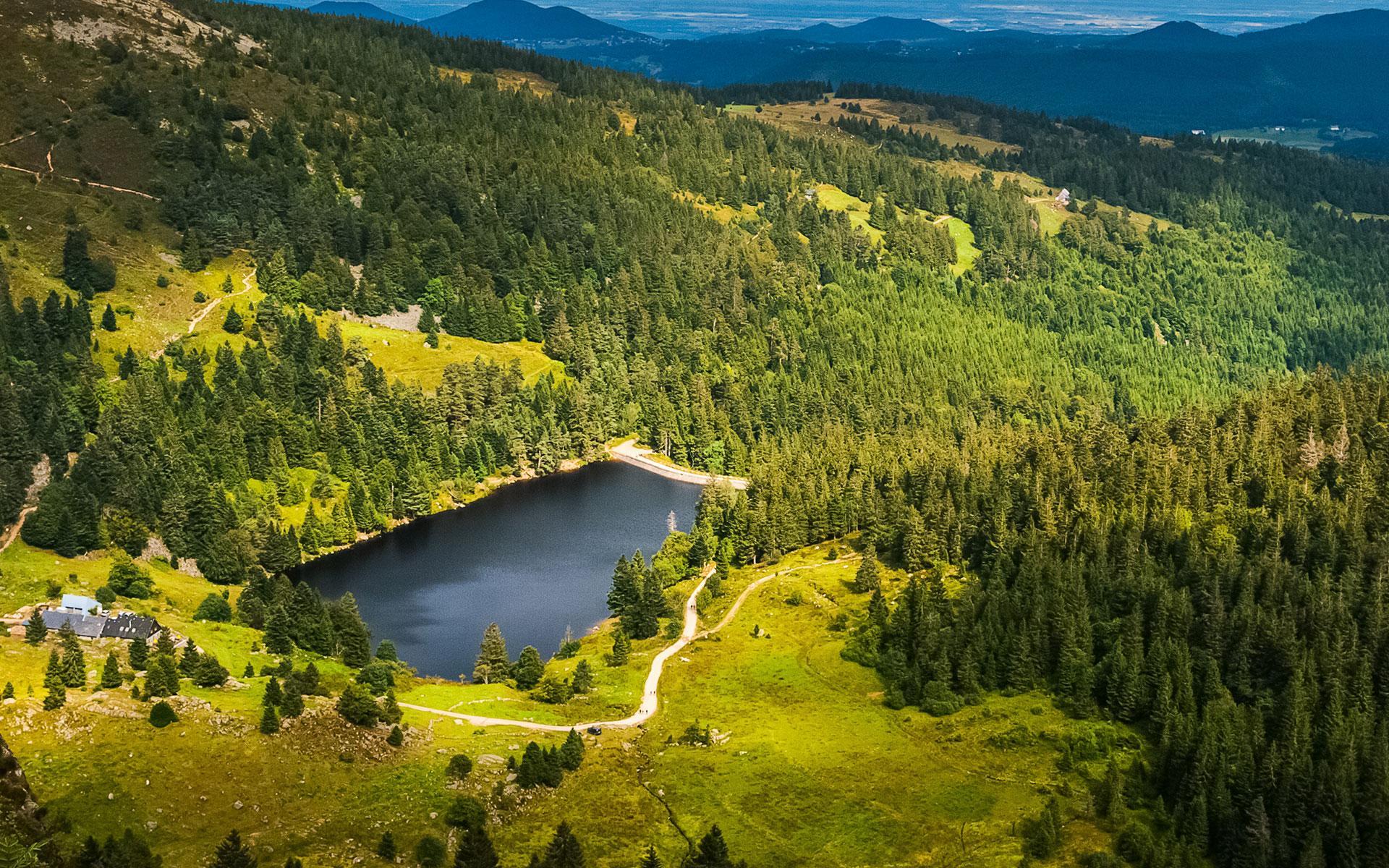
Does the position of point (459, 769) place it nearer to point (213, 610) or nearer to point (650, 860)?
point (650, 860)

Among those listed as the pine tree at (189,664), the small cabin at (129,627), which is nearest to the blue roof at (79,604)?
the small cabin at (129,627)

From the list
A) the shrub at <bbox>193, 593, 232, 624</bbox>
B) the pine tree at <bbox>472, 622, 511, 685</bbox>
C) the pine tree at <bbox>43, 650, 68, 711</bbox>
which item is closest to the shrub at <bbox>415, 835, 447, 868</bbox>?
the pine tree at <bbox>43, 650, 68, 711</bbox>

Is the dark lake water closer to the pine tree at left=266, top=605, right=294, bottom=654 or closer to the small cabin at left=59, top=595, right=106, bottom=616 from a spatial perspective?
the pine tree at left=266, top=605, right=294, bottom=654

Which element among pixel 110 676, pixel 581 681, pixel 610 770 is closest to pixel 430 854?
pixel 610 770

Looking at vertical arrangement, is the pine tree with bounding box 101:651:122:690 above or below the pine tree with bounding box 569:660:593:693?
above

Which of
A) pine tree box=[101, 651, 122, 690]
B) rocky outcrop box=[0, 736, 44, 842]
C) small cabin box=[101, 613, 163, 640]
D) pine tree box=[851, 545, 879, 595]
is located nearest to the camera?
rocky outcrop box=[0, 736, 44, 842]

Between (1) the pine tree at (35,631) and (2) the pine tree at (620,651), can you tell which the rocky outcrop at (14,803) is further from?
(2) the pine tree at (620,651)
